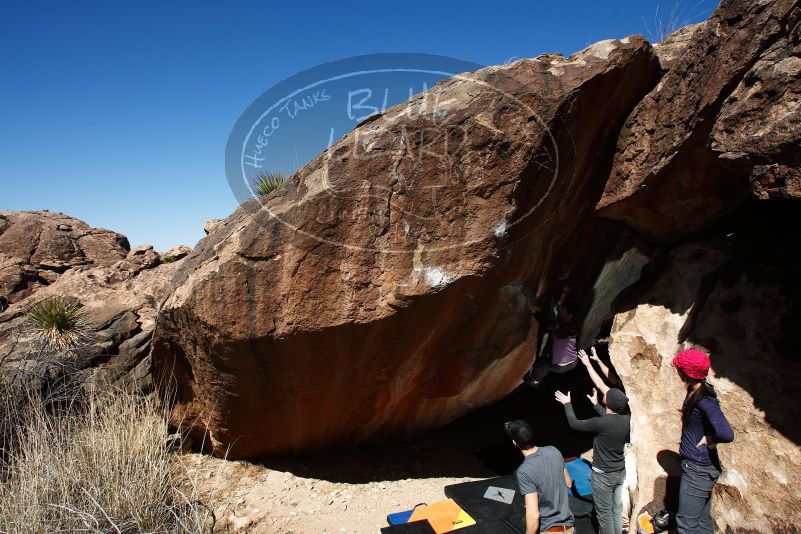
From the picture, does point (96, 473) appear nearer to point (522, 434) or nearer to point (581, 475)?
point (522, 434)

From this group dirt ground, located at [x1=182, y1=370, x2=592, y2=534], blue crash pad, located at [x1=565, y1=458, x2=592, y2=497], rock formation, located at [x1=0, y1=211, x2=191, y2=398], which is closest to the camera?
dirt ground, located at [x1=182, y1=370, x2=592, y2=534]

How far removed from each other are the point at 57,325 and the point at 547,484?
4568 mm

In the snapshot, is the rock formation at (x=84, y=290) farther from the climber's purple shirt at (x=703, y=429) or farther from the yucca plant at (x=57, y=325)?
the climber's purple shirt at (x=703, y=429)

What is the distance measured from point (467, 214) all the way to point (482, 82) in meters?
0.96

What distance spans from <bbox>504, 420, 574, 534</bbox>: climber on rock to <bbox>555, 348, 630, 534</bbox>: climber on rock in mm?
597

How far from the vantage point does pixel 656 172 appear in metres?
3.91

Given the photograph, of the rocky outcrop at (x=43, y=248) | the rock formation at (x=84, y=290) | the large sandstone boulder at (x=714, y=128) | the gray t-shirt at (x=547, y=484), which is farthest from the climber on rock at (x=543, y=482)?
the rocky outcrop at (x=43, y=248)

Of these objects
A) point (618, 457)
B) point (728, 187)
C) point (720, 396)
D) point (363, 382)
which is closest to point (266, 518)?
point (363, 382)

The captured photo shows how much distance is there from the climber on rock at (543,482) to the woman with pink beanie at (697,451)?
81cm

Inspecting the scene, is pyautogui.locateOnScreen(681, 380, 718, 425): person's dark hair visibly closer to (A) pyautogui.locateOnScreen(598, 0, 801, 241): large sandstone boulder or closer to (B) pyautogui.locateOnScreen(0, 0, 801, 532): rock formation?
(B) pyautogui.locateOnScreen(0, 0, 801, 532): rock formation

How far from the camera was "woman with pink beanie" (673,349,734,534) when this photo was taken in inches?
122

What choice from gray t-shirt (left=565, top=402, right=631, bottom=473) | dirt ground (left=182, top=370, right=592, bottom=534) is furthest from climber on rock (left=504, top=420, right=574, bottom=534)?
dirt ground (left=182, top=370, right=592, bottom=534)

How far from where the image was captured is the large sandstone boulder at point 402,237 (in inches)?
140

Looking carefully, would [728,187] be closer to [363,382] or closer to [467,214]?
[467,214]
